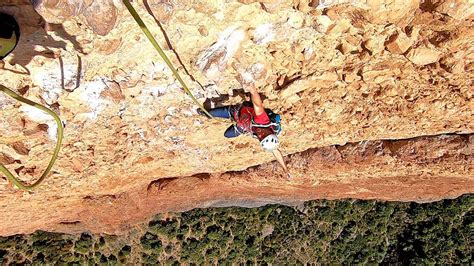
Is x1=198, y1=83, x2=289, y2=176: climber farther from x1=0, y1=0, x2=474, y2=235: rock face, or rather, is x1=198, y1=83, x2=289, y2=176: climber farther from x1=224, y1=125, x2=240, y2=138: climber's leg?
x1=224, y1=125, x2=240, y2=138: climber's leg

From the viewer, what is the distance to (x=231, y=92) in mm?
5402

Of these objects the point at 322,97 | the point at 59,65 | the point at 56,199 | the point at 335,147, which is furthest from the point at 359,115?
the point at 56,199

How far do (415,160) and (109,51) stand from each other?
5527mm

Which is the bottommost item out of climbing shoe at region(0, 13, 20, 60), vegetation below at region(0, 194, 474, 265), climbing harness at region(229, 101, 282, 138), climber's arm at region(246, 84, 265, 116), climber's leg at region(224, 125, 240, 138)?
vegetation below at region(0, 194, 474, 265)

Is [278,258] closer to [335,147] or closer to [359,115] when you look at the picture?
[335,147]

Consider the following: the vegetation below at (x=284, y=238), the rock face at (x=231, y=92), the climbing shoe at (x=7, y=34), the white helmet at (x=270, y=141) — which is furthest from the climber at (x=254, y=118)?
the vegetation below at (x=284, y=238)

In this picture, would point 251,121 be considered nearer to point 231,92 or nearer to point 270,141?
point 270,141

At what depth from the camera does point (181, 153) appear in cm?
711

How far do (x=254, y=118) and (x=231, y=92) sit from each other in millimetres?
437

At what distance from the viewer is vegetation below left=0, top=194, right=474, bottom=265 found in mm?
11070

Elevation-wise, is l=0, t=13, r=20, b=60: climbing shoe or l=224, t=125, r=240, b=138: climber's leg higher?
l=0, t=13, r=20, b=60: climbing shoe

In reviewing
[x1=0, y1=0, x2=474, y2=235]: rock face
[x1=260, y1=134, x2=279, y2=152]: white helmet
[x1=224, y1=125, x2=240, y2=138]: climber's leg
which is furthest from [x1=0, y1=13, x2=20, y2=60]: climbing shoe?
[x1=224, y1=125, x2=240, y2=138]: climber's leg

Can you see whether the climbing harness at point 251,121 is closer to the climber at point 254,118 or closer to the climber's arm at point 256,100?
the climber at point 254,118

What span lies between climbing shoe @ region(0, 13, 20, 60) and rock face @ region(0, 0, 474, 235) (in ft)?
0.33
